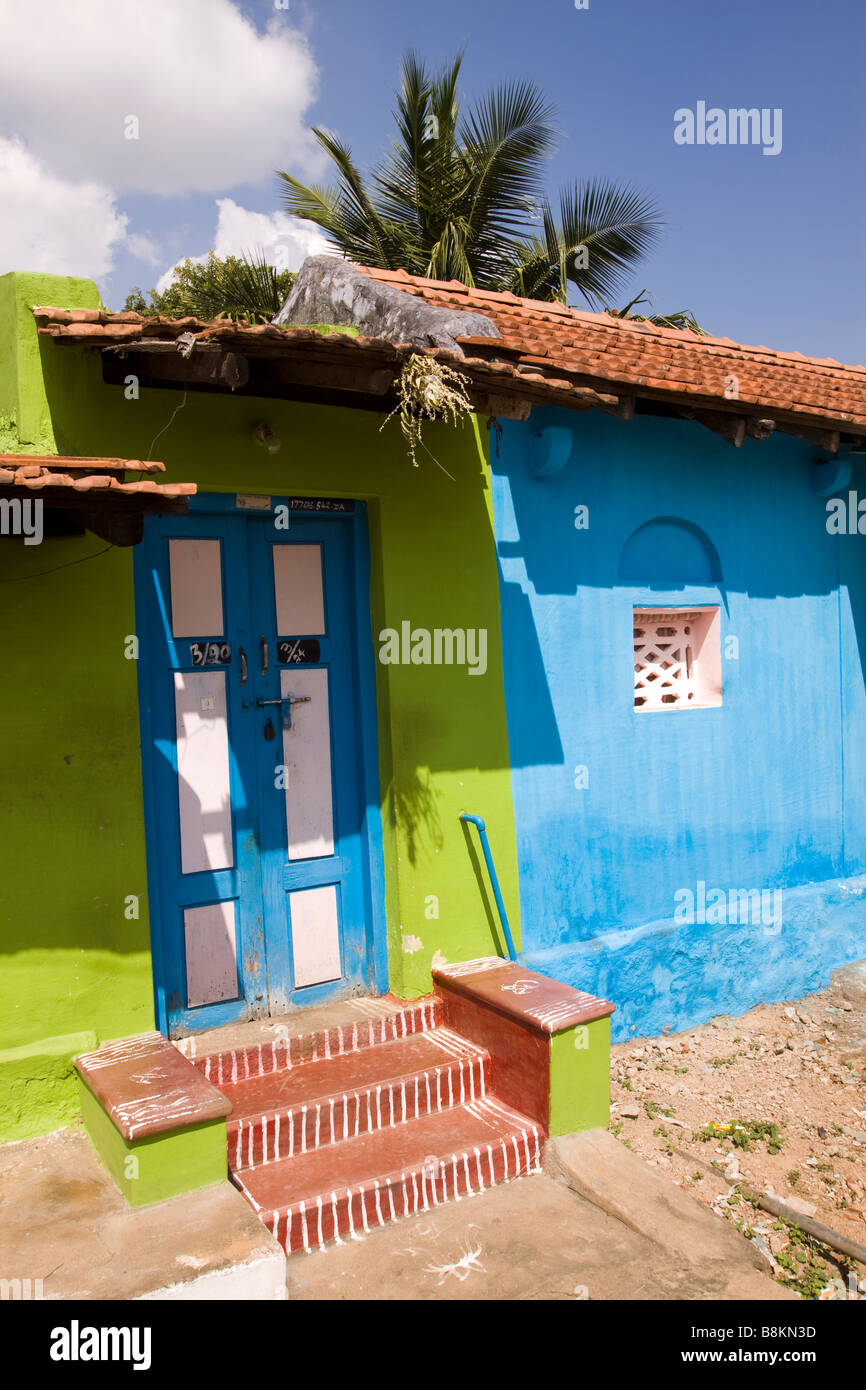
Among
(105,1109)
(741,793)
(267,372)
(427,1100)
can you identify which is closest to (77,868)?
(105,1109)

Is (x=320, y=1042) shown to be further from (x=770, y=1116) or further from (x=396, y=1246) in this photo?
(x=770, y=1116)

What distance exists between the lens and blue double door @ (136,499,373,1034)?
4.74 meters

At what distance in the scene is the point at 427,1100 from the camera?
15.1 ft

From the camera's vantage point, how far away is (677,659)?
21.9ft

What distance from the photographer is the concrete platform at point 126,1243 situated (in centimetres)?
315

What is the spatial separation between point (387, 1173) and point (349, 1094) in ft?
1.42

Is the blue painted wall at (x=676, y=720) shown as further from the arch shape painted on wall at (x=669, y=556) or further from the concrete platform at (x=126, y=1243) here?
the concrete platform at (x=126, y=1243)

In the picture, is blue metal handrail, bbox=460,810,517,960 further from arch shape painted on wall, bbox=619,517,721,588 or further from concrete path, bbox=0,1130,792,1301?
arch shape painted on wall, bbox=619,517,721,588

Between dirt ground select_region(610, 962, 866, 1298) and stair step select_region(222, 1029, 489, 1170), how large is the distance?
1124mm

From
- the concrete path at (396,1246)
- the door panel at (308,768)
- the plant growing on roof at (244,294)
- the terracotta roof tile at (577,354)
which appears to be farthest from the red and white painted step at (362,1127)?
the plant growing on roof at (244,294)

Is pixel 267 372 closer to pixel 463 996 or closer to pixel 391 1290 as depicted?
pixel 463 996

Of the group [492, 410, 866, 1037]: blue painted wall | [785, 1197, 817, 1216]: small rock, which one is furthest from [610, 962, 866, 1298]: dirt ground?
[492, 410, 866, 1037]: blue painted wall

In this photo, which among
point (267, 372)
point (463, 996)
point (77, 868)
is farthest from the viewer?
point (463, 996)
